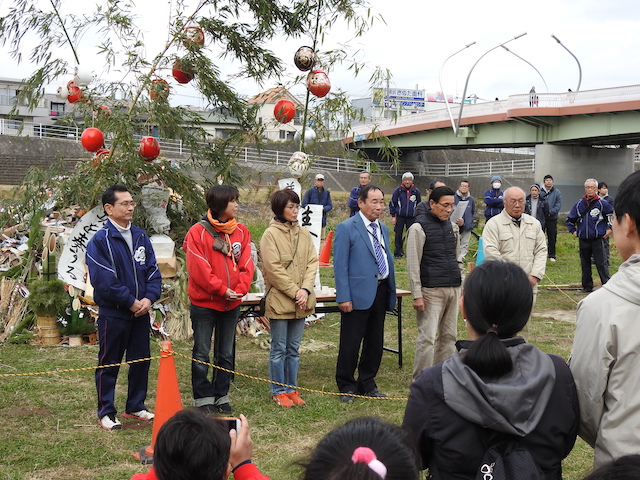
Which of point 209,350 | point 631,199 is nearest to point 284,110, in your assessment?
point 209,350

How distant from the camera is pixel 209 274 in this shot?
5.13m

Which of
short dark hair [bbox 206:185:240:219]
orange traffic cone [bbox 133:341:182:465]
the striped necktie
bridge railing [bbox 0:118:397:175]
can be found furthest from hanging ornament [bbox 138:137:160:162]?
orange traffic cone [bbox 133:341:182:465]

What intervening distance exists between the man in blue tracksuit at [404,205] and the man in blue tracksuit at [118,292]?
32.7 feet

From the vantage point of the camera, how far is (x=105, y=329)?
16.3 feet

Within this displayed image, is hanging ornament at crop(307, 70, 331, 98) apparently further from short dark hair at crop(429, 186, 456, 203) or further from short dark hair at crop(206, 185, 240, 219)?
short dark hair at crop(206, 185, 240, 219)

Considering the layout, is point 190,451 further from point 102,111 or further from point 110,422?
point 102,111

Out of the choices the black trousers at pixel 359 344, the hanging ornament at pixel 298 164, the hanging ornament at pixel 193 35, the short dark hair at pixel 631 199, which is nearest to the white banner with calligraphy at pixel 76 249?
the hanging ornament at pixel 298 164

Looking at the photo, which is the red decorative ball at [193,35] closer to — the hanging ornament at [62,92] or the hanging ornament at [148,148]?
the hanging ornament at [148,148]

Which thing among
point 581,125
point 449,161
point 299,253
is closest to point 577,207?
point 299,253

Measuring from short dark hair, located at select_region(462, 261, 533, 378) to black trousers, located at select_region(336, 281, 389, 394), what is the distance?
141 inches

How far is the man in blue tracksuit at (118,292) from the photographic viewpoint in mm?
4883

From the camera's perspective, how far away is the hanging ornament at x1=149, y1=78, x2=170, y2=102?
8.29 m

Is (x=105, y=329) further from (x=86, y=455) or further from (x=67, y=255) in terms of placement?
(x=67, y=255)

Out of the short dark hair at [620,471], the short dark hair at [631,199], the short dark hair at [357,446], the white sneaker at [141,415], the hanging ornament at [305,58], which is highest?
the hanging ornament at [305,58]
